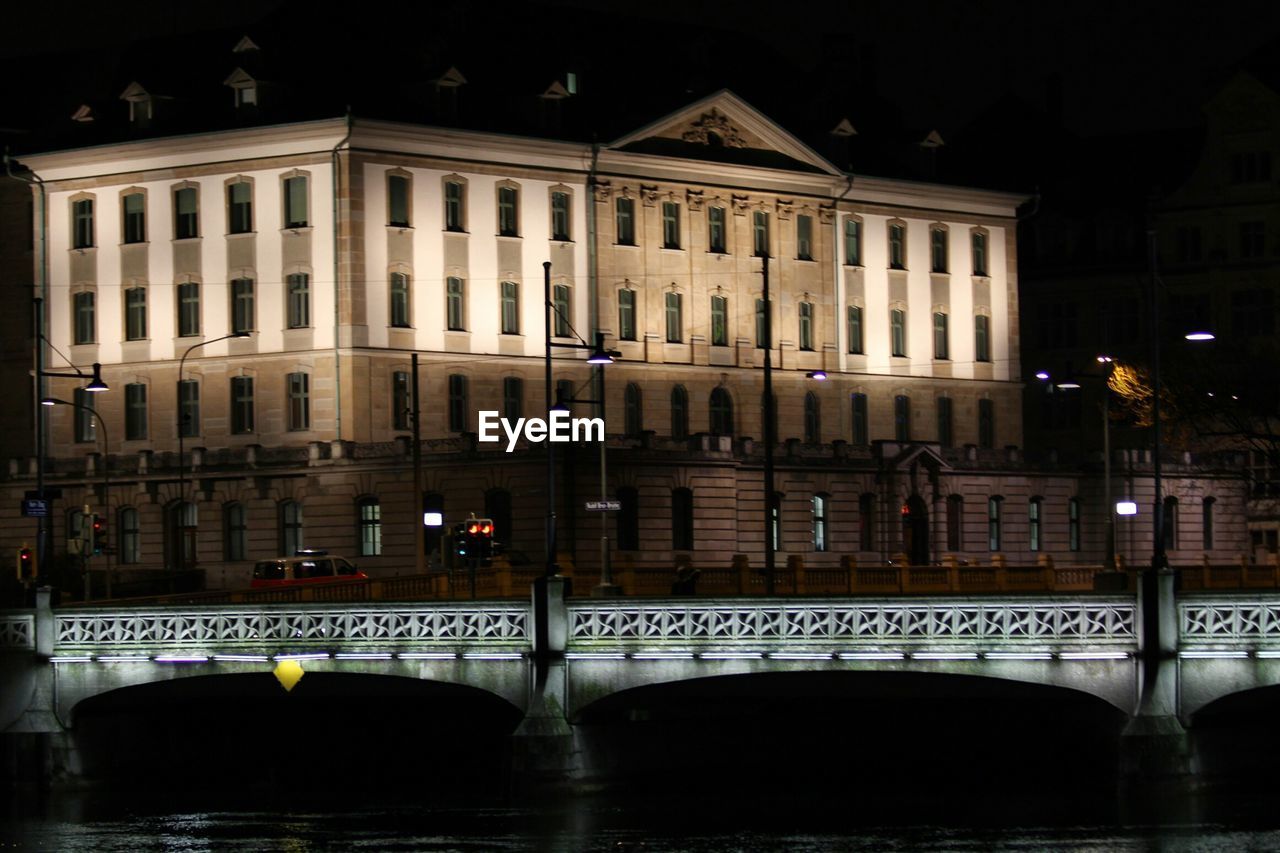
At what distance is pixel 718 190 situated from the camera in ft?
438

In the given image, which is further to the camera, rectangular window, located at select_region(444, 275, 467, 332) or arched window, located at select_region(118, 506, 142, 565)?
rectangular window, located at select_region(444, 275, 467, 332)

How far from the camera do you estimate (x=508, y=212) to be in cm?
12731

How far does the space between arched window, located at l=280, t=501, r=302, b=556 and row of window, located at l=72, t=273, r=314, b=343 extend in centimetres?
690

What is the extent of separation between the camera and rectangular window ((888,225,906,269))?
141125 millimetres

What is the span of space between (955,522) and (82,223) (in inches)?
1460

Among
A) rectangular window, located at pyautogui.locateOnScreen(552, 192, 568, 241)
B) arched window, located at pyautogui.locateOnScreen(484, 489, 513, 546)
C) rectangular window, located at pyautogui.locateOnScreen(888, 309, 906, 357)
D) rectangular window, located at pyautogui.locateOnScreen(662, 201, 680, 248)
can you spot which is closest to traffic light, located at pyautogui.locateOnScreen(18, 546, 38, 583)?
arched window, located at pyautogui.locateOnScreen(484, 489, 513, 546)

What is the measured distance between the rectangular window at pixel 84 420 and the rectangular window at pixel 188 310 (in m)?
4.79

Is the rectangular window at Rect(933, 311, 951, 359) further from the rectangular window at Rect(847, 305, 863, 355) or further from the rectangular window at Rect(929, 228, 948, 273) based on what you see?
the rectangular window at Rect(847, 305, 863, 355)

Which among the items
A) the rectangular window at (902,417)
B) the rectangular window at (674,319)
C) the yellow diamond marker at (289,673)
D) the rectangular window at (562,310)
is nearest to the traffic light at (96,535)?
the rectangular window at (562,310)

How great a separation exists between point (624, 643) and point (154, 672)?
38.1 ft

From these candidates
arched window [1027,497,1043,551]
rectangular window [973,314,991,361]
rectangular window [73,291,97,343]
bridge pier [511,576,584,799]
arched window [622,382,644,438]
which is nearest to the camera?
bridge pier [511,576,584,799]

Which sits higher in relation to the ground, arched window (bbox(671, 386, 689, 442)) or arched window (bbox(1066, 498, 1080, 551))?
arched window (bbox(671, 386, 689, 442))

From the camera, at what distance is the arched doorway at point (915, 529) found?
132m

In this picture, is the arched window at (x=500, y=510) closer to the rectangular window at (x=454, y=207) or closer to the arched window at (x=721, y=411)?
the rectangular window at (x=454, y=207)
